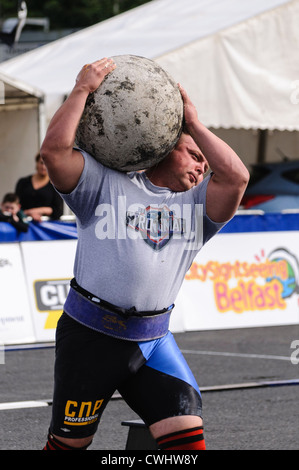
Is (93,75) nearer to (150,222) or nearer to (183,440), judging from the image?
(150,222)

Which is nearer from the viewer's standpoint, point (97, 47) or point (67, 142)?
point (67, 142)

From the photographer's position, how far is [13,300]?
9547 millimetres

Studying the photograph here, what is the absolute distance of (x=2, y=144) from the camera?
44.0 feet

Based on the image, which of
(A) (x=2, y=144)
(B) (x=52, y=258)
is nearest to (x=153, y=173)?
(B) (x=52, y=258)

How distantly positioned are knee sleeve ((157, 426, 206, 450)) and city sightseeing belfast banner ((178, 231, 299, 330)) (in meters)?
6.53

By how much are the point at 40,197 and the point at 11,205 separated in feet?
1.73

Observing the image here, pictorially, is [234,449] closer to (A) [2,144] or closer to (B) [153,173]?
(B) [153,173]

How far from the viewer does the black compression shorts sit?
3.68 meters

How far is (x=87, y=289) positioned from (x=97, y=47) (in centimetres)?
1098

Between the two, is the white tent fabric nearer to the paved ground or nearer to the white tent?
the white tent

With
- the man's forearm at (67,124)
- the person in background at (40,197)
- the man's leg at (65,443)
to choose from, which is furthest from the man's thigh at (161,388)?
the person in background at (40,197)

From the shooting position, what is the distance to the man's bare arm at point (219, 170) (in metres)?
3.65

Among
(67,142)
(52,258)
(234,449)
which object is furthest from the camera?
Answer: (52,258)

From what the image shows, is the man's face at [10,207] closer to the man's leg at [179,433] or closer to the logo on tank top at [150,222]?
the logo on tank top at [150,222]
